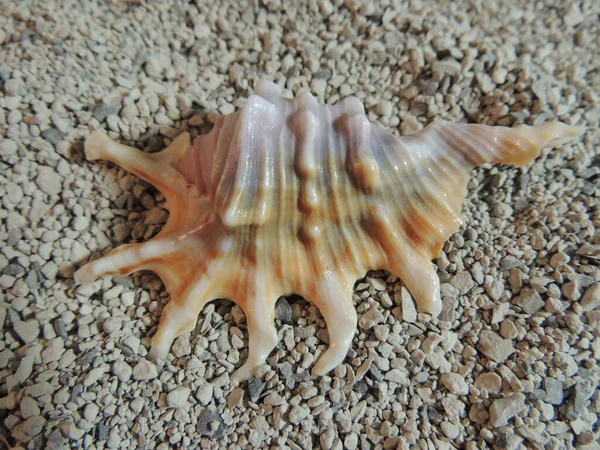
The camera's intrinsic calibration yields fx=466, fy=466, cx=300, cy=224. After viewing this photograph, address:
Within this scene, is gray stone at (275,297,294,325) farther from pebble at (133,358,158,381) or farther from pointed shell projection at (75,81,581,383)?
pebble at (133,358,158,381)

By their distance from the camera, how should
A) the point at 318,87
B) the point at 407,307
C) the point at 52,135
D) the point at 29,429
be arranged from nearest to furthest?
the point at 29,429
the point at 407,307
the point at 52,135
the point at 318,87

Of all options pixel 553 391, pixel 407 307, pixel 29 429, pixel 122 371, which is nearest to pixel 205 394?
pixel 122 371

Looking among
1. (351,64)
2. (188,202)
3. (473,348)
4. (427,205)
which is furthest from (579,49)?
(188,202)

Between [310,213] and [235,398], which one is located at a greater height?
[310,213]

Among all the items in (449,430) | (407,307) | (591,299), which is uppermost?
(591,299)

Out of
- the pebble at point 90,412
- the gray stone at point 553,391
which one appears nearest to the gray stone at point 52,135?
the pebble at point 90,412

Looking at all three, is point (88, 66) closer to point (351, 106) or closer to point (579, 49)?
point (351, 106)

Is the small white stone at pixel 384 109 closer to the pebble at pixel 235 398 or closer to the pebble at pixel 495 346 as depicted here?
the pebble at pixel 495 346

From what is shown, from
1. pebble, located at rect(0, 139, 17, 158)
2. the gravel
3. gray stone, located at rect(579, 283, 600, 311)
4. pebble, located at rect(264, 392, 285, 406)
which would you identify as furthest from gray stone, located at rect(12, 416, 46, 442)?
gray stone, located at rect(579, 283, 600, 311)

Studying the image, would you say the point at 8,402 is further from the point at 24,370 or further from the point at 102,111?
the point at 102,111
